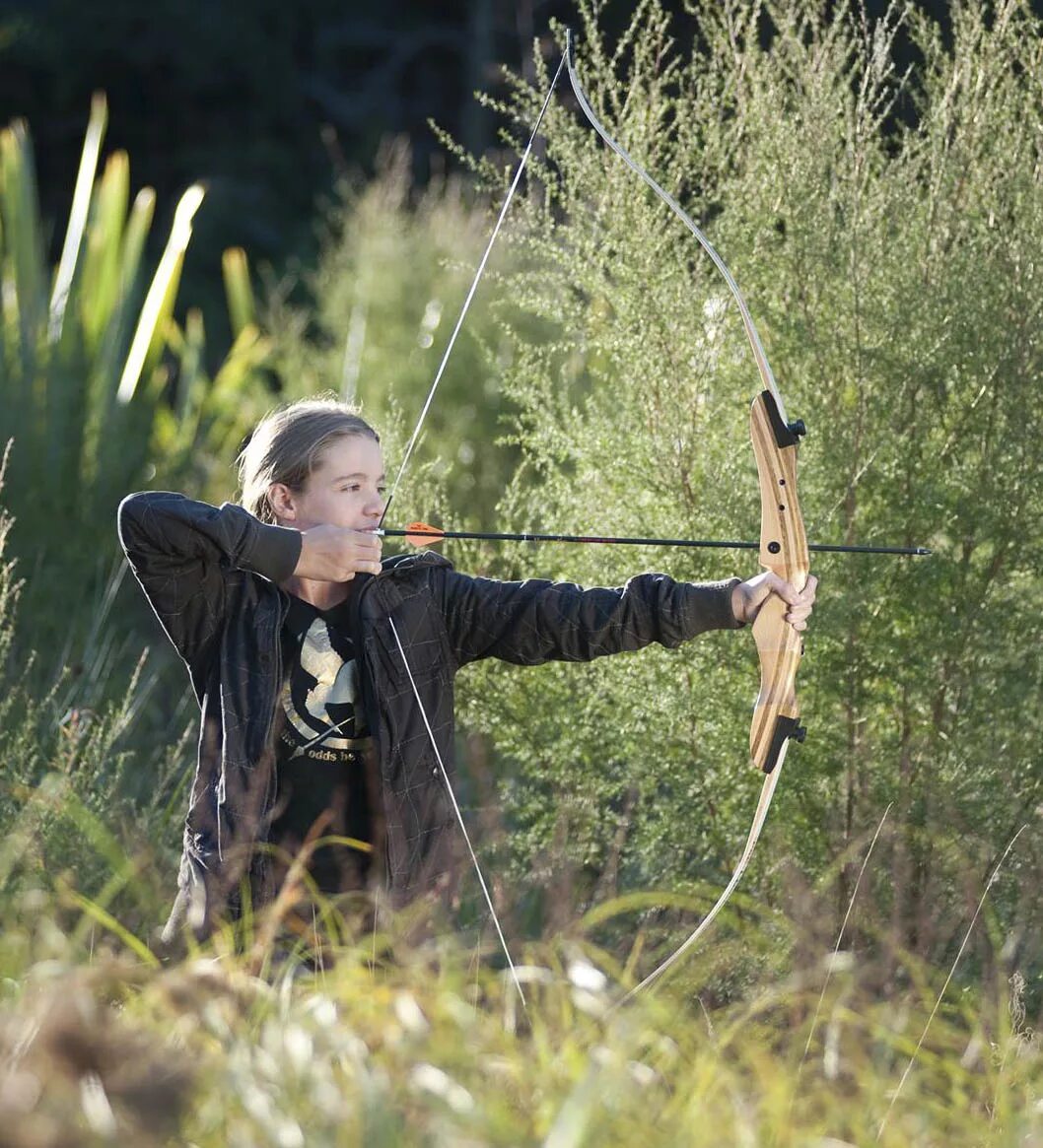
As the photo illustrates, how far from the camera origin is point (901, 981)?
3.62 m

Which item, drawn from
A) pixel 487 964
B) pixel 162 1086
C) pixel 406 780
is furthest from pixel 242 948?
pixel 162 1086

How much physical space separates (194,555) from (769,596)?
873 millimetres

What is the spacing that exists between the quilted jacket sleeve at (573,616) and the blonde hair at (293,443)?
283mm

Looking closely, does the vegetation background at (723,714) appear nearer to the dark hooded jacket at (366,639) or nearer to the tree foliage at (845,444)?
the tree foliage at (845,444)

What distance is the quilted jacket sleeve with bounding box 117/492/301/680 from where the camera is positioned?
2.62 m

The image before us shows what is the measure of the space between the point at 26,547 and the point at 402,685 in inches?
119

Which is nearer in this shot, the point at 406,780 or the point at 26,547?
the point at 406,780

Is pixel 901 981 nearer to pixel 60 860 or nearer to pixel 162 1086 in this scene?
pixel 60 860

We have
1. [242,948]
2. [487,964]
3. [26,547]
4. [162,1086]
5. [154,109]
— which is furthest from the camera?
[154,109]

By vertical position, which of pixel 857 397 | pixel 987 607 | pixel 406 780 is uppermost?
pixel 857 397

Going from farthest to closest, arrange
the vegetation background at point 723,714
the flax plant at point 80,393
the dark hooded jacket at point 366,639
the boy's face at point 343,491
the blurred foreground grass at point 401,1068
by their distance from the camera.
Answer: the flax plant at point 80,393 → the boy's face at point 343,491 → the dark hooded jacket at point 366,639 → the vegetation background at point 723,714 → the blurred foreground grass at point 401,1068

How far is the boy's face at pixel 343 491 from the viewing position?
2793 millimetres

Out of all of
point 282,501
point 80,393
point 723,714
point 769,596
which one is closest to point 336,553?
point 282,501

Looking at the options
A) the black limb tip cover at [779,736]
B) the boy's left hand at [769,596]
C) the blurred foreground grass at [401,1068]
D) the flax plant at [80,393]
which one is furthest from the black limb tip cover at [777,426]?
the flax plant at [80,393]
